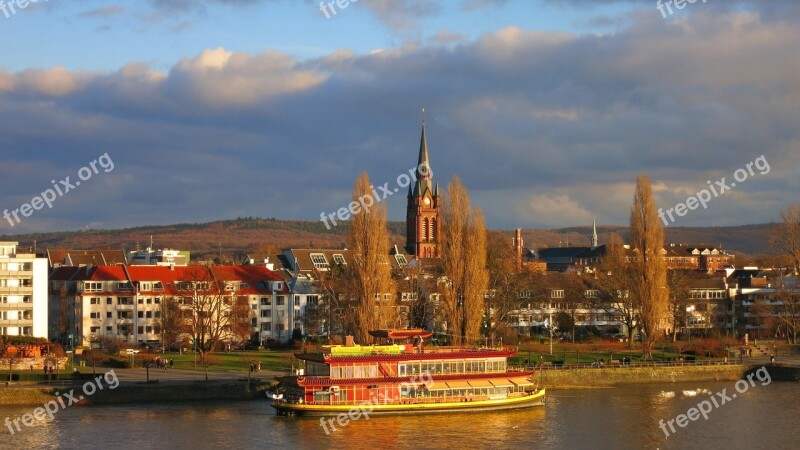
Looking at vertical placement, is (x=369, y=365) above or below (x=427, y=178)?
below

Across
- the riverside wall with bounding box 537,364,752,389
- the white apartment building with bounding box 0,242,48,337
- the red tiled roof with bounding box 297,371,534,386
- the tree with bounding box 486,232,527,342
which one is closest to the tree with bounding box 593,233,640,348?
the riverside wall with bounding box 537,364,752,389

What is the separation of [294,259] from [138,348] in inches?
1679

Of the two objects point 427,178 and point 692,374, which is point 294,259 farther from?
point 692,374

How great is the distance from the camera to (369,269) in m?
84.7

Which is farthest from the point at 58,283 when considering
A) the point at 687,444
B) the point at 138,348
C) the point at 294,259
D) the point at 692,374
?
the point at 687,444

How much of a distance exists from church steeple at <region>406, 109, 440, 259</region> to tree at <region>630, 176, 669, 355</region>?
7891cm

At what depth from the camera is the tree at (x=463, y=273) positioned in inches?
3499

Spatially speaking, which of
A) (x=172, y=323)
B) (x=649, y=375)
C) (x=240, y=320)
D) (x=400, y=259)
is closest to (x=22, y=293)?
(x=172, y=323)

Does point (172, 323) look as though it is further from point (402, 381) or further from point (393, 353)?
point (402, 381)

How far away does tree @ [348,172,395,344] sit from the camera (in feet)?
276

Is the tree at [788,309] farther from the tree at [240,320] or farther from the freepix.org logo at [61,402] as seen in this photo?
the freepix.org logo at [61,402]

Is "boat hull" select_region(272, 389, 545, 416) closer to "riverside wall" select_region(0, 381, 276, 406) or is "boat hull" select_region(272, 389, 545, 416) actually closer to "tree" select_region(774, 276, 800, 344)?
"riverside wall" select_region(0, 381, 276, 406)

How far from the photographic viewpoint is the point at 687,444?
59312 millimetres

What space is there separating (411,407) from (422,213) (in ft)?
363
